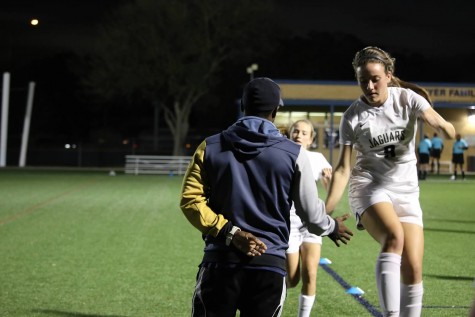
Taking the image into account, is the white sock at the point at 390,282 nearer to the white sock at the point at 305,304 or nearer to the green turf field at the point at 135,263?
the white sock at the point at 305,304

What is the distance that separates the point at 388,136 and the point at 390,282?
1034mm

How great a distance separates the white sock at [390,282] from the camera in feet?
17.1

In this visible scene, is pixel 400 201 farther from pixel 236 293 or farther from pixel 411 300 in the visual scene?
pixel 236 293

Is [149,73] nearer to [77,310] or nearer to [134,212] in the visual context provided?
[134,212]

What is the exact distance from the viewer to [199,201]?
4.05 metres

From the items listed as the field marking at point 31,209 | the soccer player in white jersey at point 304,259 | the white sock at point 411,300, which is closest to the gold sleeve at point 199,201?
the white sock at point 411,300

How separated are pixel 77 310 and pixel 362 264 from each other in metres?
4.32

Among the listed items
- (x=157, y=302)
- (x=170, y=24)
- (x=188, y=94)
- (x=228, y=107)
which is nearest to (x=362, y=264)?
(x=157, y=302)

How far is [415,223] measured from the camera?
18.0 ft

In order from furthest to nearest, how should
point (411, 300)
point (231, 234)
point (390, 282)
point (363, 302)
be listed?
1. point (363, 302)
2. point (411, 300)
3. point (390, 282)
4. point (231, 234)

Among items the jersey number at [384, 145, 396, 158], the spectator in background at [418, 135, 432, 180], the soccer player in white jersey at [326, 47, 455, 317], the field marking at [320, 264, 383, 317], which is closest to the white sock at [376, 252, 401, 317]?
the soccer player in white jersey at [326, 47, 455, 317]

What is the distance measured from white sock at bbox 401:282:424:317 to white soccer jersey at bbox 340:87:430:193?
70 centimetres

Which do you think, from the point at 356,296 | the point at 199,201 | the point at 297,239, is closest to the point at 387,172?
the point at 297,239

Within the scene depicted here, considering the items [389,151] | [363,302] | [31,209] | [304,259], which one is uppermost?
[389,151]
